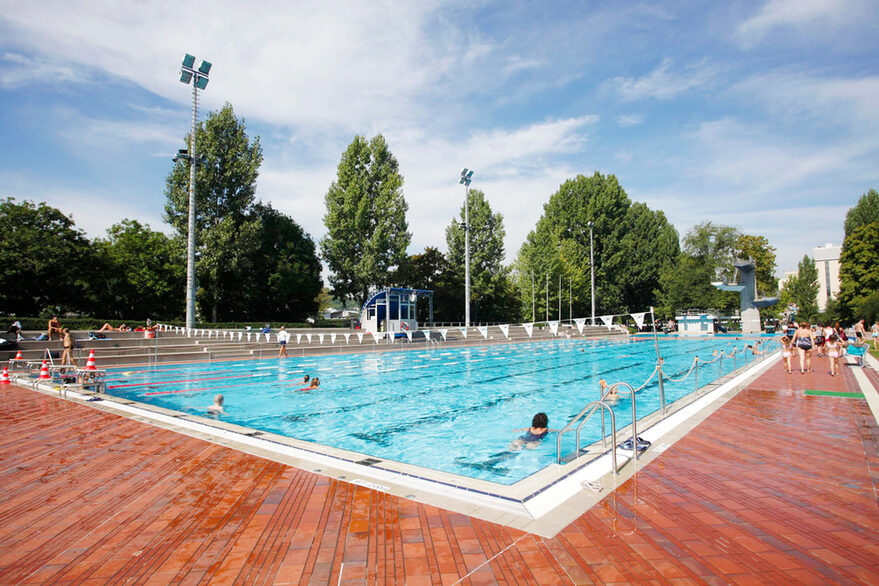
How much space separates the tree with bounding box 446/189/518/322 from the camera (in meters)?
48.1

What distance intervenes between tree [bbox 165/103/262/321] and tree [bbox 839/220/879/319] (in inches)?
2156

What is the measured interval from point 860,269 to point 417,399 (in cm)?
4986

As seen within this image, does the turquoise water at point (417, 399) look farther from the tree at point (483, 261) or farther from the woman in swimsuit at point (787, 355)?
the tree at point (483, 261)

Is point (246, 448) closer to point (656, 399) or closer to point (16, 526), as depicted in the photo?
point (16, 526)

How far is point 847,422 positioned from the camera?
695 cm

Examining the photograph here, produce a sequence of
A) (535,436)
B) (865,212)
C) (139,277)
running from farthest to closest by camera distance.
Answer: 1. (865,212)
2. (139,277)
3. (535,436)

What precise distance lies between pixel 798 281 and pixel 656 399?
222 feet

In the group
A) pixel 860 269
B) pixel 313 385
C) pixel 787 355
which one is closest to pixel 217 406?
pixel 313 385

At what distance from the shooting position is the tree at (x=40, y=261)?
29.2 metres

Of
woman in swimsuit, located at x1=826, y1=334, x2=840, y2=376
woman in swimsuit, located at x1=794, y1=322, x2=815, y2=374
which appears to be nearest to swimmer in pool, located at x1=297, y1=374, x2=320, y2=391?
woman in swimsuit, located at x1=794, y1=322, x2=815, y2=374

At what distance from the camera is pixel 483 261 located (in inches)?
1944

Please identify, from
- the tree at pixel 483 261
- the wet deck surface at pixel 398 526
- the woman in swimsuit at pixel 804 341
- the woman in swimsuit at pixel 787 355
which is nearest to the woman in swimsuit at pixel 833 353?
the woman in swimsuit at pixel 804 341

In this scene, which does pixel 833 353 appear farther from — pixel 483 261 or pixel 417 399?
pixel 483 261

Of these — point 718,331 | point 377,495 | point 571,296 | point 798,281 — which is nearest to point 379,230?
point 571,296
